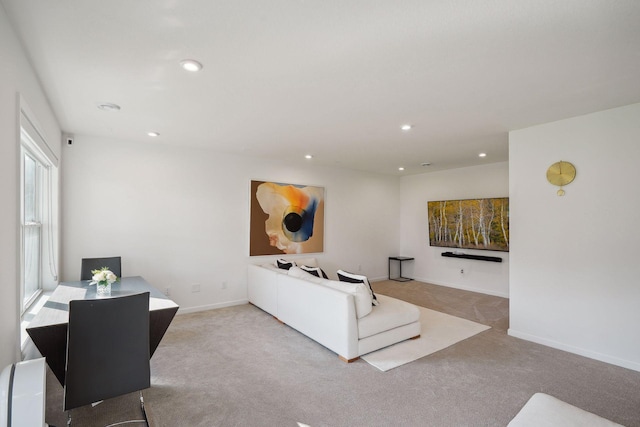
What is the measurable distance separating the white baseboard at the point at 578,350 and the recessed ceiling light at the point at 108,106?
16.4 feet

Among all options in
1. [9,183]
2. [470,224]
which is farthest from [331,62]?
[470,224]

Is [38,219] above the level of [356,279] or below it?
above

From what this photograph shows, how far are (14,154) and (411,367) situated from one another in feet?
11.2

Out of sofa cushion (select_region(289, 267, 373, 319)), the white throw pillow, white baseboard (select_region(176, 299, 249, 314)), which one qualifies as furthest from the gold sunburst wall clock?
white baseboard (select_region(176, 299, 249, 314))

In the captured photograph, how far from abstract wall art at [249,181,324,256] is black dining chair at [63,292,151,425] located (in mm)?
3197

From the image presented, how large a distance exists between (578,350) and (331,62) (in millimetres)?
3796

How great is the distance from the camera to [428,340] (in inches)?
145

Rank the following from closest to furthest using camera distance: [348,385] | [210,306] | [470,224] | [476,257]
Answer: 1. [348,385]
2. [210,306]
3. [476,257]
4. [470,224]

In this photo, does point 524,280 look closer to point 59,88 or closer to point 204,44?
point 204,44

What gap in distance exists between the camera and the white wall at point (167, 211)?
4.03 m

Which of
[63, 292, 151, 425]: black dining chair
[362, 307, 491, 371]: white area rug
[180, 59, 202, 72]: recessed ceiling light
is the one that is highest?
[180, 59, 202, 72]: recessed ceiling light

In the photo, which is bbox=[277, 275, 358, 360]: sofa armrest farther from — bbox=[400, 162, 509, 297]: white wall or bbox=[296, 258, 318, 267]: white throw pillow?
bbox=[400, 162, 509, 297]: white wall

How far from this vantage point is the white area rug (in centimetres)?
320

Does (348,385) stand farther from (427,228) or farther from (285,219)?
(427,228)
